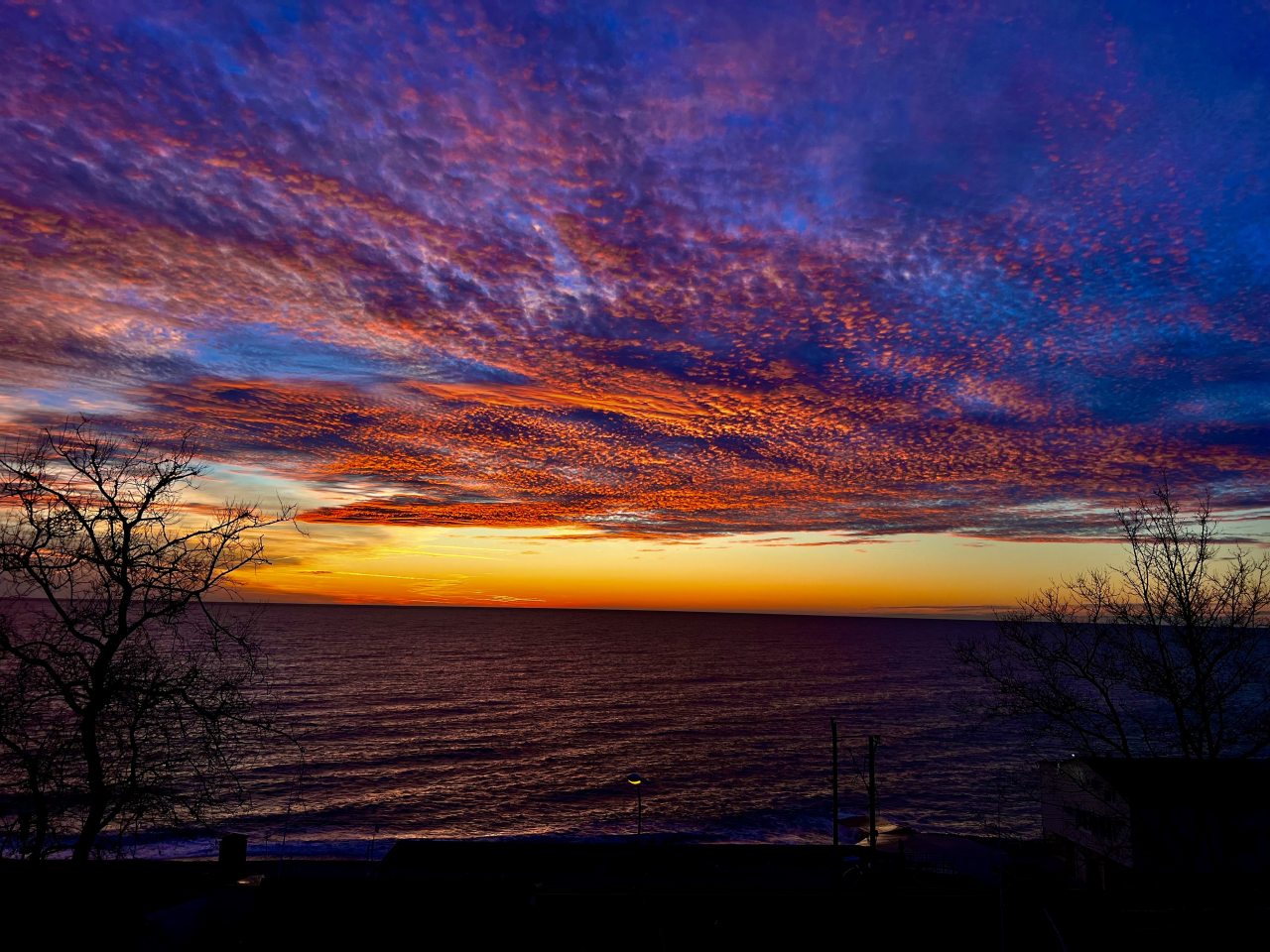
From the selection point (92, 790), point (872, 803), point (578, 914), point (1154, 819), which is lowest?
point (872, 803)

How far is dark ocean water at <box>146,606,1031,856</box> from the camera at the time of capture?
162 feet

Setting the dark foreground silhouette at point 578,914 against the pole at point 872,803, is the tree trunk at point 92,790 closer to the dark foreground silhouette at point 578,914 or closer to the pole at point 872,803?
the dark foreground silhouette at point 578,914

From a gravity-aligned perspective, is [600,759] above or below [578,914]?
below

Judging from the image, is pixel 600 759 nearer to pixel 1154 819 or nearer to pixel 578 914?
pixel 1154 819

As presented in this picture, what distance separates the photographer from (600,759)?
6925 cm

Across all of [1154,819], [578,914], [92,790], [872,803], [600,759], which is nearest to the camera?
[92,790]

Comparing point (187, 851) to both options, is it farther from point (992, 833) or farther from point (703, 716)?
point (703, 716)

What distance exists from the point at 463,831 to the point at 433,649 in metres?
141

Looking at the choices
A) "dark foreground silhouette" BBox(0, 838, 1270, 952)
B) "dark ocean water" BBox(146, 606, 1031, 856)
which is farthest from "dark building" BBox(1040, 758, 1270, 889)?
"dark foreground silhouette" BBox(0, 838, 1270, 952)

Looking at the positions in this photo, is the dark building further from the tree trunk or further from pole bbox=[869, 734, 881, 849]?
the tree trunk

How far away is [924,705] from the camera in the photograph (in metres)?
102

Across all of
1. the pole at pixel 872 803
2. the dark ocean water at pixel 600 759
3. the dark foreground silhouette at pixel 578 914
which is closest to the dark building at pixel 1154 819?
the pole at pixel 872 803

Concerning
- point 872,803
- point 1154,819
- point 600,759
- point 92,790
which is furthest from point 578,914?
point 600,759

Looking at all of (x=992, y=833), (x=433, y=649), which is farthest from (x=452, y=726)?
(x=433, y=649)
